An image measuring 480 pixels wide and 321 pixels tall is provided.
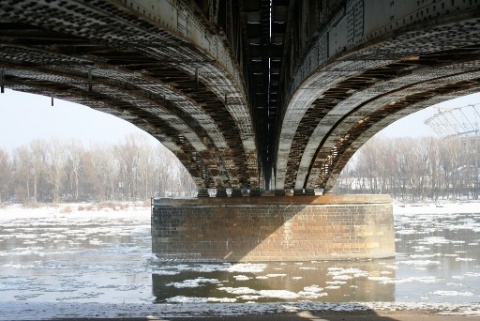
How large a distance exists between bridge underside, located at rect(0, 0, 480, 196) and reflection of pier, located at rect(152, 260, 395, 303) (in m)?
4.12

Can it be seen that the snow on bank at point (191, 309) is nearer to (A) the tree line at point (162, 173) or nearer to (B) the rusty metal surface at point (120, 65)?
(B) the rusty metal surface at point (120, 65)

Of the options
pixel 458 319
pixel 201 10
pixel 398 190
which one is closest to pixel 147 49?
pixel 201 10

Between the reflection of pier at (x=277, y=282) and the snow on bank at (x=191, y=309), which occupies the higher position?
the snow on bank at (x=191, y=309)

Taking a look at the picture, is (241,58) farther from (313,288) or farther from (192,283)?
(192,283)

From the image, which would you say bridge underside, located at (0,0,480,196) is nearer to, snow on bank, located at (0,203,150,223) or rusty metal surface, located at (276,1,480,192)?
rusty metal surface, located at (276,1,480,192)

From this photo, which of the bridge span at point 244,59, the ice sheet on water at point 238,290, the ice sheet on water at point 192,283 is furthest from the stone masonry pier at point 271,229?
the ice sheet on water at point 238,290

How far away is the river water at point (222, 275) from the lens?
1859 centimetres

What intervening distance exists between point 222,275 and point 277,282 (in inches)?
89.7

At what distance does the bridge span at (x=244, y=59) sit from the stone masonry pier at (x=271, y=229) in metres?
5.52

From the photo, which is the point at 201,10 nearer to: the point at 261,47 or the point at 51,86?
the point at 51,86

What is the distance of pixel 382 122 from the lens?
768 inches

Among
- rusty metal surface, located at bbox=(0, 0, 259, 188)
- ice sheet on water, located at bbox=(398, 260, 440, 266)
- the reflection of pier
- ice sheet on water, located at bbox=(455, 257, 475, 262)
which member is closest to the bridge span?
rusty metal surface, located at bbox=(0, 0, 259, 188)

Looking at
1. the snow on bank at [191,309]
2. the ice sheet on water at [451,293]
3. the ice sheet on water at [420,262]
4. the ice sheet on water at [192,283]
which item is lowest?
the ice sheet on water at [451,293]

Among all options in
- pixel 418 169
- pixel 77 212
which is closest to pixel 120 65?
pixel 77 212
